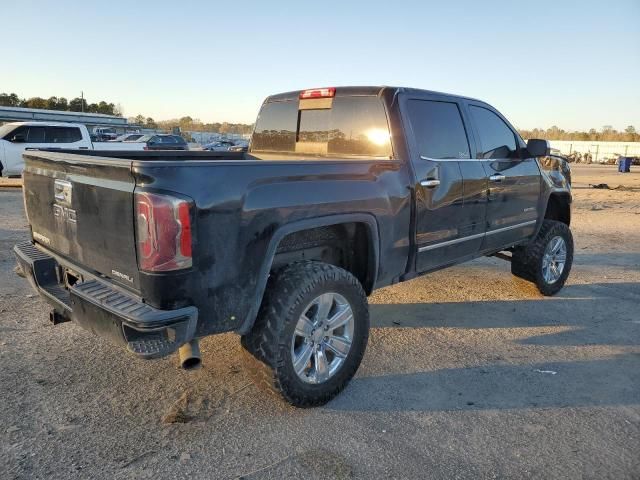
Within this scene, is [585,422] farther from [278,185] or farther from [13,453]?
[13,453]

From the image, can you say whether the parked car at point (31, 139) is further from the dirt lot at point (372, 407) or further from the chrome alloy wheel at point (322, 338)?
the chrome alloy wheel at point (322, 338)

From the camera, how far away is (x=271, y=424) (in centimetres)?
301

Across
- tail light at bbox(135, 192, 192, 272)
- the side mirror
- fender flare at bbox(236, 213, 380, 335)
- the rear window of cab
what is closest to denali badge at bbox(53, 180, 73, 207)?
tail light at bbox(135, 192, 192, 272)

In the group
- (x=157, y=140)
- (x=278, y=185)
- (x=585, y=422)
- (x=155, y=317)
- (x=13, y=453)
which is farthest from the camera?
(x=157, y=140)

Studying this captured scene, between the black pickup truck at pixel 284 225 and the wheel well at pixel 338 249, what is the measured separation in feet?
0.04

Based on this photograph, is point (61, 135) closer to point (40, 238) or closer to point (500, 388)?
point (40, 238)

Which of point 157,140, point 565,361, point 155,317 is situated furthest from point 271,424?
point 157,140

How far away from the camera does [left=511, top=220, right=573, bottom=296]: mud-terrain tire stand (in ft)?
18.0

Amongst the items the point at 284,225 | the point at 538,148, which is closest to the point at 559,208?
the point at 538,148

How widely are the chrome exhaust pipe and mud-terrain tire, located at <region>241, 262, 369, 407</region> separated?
14.1 inches

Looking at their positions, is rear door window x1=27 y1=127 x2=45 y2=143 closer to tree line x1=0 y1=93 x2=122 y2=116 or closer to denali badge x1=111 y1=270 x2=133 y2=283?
denali badge x1=111 y1=270 x2=133 y2=283

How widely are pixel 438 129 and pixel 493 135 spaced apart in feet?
3.27

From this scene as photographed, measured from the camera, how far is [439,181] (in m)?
4.00

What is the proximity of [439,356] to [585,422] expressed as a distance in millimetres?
1167
